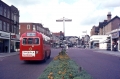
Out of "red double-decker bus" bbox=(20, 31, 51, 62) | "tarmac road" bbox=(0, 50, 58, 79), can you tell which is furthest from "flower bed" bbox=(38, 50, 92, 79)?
"red double-decker bus" bbox=(20, 31, 51, 62)

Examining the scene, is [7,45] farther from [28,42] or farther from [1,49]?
[28,42]

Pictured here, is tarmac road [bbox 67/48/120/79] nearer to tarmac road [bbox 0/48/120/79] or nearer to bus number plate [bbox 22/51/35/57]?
tarmac road [bbox 0/48/120/79]

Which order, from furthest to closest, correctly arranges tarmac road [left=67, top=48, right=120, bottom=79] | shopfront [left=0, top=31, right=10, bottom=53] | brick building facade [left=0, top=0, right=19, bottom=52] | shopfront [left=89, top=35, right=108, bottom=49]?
shopfront [left=89, top=35, right=108, bottom=49]
shopfront [left=0, top=31, right=10, bottom=53]
brick building facade [left=0, top=0, right=19, bottom=52]
tarmac road [left=67, top=48, right=120, bottom=79]

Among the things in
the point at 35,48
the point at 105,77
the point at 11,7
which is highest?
the point at 11,7

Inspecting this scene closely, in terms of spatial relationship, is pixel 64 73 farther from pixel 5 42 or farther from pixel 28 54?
pixel 5 42

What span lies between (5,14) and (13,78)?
33711 millimetres

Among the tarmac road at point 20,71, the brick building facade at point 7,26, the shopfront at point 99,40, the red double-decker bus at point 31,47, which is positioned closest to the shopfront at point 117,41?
the shopfront at point 99,40

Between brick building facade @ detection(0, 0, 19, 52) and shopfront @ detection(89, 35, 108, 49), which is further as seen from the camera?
shopfront @ detection(89, 35, 108, 49)

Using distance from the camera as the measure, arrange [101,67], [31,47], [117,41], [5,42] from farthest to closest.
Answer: [117,41] → [5,42] → [31,47] → [101,67]

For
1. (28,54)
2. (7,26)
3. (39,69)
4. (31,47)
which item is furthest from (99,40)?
(39,69)

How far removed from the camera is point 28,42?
18734 mm

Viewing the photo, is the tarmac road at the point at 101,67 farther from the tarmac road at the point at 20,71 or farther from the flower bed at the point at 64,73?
the tarmac road at the point at 20,71

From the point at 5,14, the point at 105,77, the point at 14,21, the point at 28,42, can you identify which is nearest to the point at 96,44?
the point at 14,21

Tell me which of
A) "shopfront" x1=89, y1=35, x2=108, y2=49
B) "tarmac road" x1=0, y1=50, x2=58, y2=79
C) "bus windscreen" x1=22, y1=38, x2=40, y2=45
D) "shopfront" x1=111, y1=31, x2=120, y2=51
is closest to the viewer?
"tarmac road" x1=0, y1=50, x2=58, y2=79
